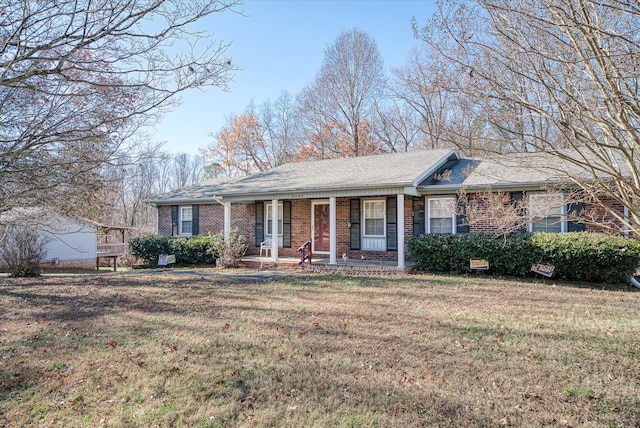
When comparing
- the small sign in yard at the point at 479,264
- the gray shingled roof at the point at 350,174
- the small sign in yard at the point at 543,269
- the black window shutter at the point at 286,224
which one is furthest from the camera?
the black window shutter at the point at 286,224

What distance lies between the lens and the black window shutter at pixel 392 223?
44.6ft

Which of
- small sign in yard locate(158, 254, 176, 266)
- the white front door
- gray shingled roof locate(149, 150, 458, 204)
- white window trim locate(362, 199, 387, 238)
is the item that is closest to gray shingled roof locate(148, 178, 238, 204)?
gray shingled roof locate(149, 150, 458, 204)

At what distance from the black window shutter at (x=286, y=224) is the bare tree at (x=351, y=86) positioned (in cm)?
1312

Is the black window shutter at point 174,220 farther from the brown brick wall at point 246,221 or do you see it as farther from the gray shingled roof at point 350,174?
the gray shingled roof at point 350,174

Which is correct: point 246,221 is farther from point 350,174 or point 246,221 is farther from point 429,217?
point 429,217

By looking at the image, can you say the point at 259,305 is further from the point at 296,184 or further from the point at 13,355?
the point at 296,184

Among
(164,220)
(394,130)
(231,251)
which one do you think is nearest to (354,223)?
(231,251)

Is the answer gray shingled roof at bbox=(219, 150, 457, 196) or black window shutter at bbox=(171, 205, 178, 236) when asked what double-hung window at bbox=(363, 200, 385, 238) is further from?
black window shutter at bbox=(171, 205, 178, 236)

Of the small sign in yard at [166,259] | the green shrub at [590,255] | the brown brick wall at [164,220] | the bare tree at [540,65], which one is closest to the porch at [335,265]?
the small sign in yard at [166,259]

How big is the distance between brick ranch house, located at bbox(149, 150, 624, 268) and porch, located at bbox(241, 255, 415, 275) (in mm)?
272

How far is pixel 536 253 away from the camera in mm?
10312

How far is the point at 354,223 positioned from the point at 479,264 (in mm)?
4707

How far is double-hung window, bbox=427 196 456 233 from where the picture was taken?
12.6 metres

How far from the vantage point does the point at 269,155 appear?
33906mm
